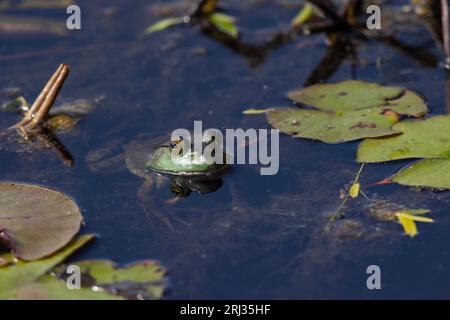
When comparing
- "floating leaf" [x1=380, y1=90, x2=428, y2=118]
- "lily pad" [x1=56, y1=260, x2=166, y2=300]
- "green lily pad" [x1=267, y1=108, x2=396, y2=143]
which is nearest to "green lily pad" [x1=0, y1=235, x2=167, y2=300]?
"lily pad" [x1=56, y1=260, x2=166, y2=300]

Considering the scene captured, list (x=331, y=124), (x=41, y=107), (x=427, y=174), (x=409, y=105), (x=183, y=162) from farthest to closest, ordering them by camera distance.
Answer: (x=41, y=107)
(x=409, y=105)
(x=331, y=124)
(x=183, y=162)
(x=427, y=174)

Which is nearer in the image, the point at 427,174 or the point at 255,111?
the point at 427,174

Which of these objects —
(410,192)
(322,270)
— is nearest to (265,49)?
(410,192)

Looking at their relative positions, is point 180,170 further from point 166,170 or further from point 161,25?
point 161,25

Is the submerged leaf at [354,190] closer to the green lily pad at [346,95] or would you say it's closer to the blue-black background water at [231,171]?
the blue-black background water at [231,171]

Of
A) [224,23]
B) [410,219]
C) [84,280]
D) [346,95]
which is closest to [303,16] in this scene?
[224,23]

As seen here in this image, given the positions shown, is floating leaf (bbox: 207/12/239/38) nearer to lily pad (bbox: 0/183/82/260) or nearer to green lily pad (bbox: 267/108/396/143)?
green lily pad (bbox: 267/108/396/143)
